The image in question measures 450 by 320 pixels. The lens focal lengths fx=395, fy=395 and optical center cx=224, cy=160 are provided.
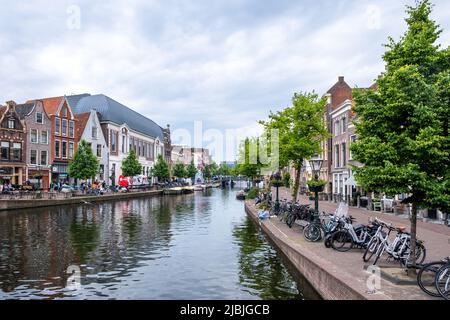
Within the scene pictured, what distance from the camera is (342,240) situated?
1363 centimetres

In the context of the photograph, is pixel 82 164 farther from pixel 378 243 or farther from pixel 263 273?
pixel 378 243

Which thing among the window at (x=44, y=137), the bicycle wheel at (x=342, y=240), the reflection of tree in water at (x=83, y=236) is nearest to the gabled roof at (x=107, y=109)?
the window at (x=44, y=137)

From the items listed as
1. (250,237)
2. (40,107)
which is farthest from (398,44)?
(40,107)

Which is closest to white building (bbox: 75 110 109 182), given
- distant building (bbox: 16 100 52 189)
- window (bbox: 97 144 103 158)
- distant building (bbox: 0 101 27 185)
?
window (bbox: 97 144 103 158)

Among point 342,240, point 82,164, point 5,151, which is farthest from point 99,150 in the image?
point 342,240

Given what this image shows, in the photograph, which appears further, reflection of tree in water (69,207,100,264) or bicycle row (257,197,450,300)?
reflection of tree in water (69,207,100,264)

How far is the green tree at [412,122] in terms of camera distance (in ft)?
29.1

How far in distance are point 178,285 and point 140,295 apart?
1.32 meters

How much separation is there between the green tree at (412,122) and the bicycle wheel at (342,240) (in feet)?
12.7

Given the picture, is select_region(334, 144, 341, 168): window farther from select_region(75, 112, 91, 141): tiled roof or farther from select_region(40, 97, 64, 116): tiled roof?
select_region(75, 112, 91, 141): tiled roof

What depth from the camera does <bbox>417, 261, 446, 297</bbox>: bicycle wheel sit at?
827 cm

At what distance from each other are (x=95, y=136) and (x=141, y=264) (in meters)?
57.3

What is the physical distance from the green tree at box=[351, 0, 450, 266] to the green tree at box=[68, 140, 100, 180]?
4592 cm
